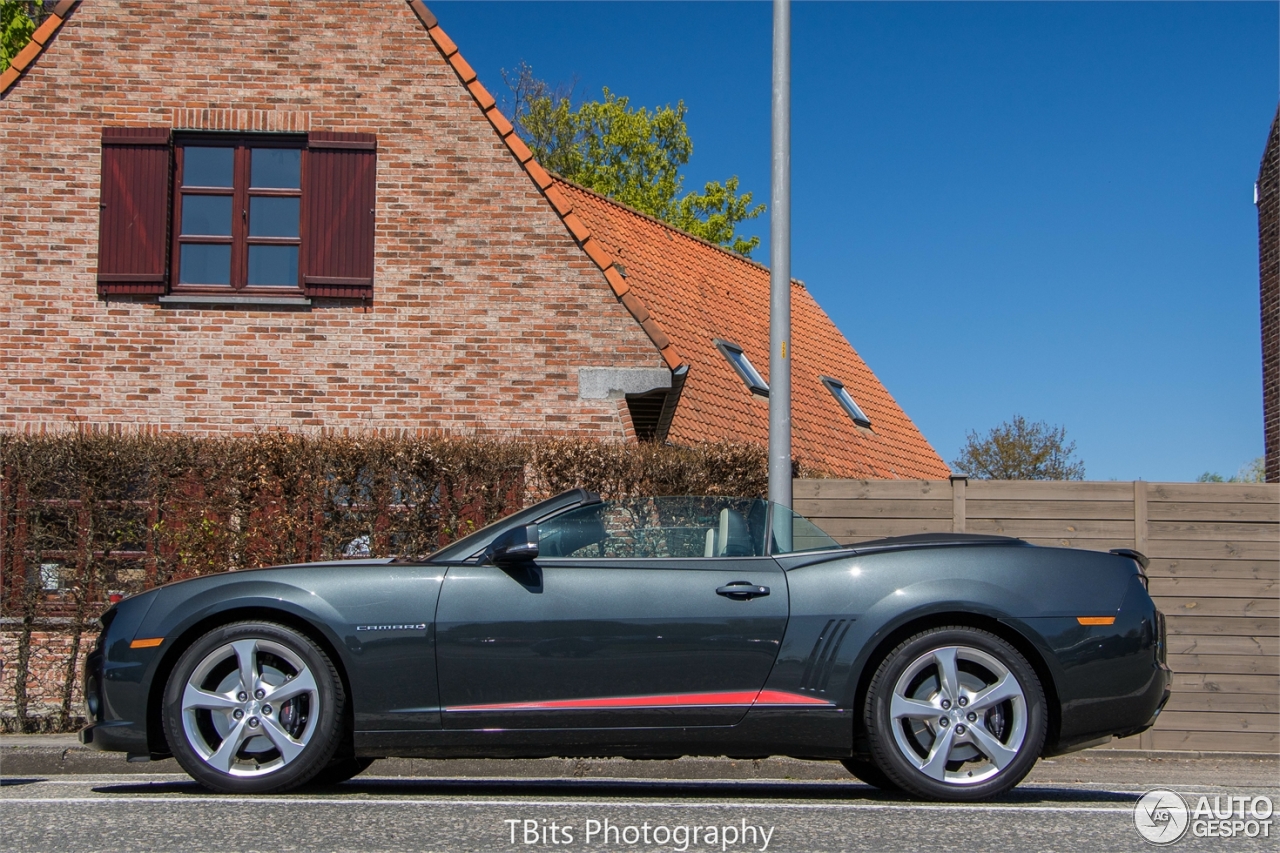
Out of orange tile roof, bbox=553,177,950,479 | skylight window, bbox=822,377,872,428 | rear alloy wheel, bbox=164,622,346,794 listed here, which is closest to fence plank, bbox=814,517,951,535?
rear alloy wheel, bbox=164,622,346,794

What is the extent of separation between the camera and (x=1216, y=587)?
9.36 m

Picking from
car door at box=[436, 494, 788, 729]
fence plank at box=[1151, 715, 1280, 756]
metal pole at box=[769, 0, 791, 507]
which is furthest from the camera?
fence plank at box=[1151, 715, 1280, 756]

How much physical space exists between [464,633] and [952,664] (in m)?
2.05

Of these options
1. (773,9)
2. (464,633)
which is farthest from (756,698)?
(773,9)

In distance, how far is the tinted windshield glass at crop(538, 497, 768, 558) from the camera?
5.91 m

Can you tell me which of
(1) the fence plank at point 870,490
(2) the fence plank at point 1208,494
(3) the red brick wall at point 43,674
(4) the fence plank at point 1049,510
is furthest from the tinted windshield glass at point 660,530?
(3) the red brick wall at point 43,674

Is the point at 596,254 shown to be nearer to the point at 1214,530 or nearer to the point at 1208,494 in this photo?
the point at 1208,494

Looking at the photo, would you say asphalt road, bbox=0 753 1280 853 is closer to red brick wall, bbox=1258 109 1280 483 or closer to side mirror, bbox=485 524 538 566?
side mirror, bbox=485 524 538 566

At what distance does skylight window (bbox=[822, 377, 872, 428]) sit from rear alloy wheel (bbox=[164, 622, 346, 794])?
16.9 metres

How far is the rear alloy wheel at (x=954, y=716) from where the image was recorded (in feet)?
18.3

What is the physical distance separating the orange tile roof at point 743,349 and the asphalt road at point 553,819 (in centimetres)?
916

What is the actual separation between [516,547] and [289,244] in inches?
314
